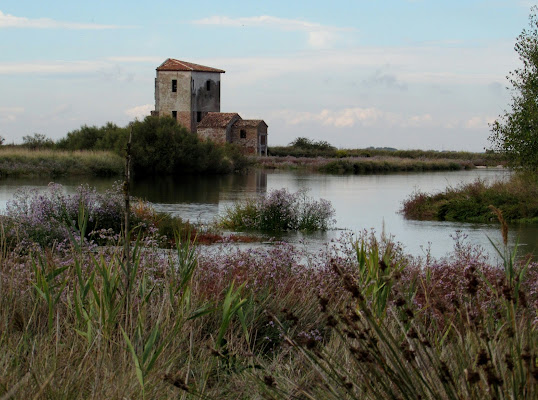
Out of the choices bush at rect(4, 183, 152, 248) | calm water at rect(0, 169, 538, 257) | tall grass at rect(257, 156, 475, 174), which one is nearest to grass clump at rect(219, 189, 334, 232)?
calm water at rect(0, 169, 538, 257)

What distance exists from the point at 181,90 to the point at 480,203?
156 feet

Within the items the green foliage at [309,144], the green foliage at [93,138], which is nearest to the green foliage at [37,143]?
the green foliage at [93,138]

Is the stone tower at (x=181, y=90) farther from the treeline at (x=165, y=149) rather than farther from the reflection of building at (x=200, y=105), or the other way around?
the treeline at (x=165, y=149)

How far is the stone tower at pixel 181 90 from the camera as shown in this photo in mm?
66625

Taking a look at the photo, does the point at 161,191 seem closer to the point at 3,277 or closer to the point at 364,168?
the point at 3,277

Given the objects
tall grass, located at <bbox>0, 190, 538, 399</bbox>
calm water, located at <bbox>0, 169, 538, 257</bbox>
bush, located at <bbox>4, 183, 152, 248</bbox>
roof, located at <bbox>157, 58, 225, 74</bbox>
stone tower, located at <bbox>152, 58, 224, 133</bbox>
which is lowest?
calm water, located at <bbox>0, 169, 538, 257</bbox>

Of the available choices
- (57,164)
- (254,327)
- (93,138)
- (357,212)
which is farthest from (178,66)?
(254,327)

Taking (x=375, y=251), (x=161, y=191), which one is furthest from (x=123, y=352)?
(x=161, y=191)

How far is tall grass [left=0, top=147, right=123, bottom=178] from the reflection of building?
17910mm

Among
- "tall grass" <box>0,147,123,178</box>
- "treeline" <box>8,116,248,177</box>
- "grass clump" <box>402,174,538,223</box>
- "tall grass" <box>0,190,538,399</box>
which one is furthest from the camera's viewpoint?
"treeline" <box>8,116,248,177</box>

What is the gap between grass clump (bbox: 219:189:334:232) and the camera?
58.2ft

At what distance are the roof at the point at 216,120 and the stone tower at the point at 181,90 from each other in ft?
2.73

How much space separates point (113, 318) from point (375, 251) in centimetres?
152

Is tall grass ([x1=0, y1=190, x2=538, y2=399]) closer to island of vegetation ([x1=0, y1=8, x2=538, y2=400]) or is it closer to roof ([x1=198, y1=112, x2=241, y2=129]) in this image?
island of vegetation ([x1=0, y1=8, x2=538, y2=400])
